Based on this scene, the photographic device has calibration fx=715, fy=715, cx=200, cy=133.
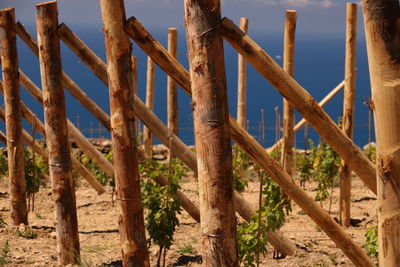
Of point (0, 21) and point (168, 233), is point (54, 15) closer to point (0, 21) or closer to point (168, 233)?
point (0, 21)

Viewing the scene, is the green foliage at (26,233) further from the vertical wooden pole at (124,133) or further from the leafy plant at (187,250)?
the vertical wooden pole at (124,133)

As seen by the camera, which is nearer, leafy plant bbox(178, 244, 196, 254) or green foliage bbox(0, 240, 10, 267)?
green foliage bbox(0, 240, 10, 267)

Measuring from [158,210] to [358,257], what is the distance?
187cm

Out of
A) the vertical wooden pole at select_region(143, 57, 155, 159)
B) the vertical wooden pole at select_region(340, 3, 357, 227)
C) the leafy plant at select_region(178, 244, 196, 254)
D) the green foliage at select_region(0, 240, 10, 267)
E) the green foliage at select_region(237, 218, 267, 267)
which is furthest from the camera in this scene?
the vertical wooden pole at select_region(143, 57, 155, 159)

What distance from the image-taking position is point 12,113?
7.24 m

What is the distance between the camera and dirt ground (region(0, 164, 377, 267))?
640 centimetres

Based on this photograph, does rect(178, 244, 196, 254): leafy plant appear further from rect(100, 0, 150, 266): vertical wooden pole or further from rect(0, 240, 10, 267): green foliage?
rect(0, 240, 10, 267): green foliage

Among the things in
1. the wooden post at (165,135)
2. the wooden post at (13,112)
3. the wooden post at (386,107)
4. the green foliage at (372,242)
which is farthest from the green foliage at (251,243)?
the wooden post at (13,112)

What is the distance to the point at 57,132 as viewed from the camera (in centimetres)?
577

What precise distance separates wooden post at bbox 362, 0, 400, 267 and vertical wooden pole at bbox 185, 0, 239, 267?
98 cm

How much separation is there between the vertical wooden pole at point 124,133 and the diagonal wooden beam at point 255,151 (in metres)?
0.11

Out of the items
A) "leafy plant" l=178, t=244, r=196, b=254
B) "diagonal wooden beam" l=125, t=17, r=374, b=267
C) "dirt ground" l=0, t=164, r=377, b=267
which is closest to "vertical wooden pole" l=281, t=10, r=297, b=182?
"dirt ground" l=0, t=164, r=377, b=267

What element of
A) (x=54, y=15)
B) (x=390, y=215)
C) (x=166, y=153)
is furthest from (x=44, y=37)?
(x=166, y=153)

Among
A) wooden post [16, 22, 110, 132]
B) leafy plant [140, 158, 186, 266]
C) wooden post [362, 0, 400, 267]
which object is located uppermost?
wooden post [16, 22, 110, 132]
